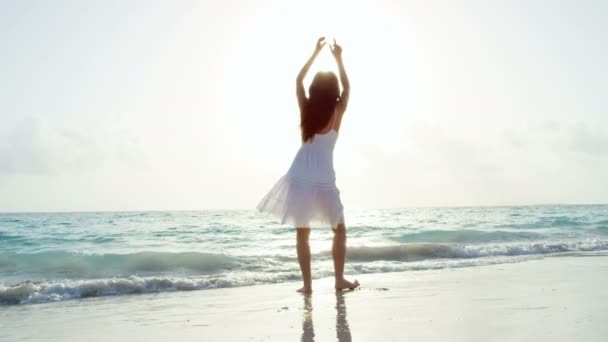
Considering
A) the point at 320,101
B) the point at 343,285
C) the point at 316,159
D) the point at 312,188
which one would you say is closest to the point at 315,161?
the point at 316,159

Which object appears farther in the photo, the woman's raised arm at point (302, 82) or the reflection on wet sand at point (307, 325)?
the woman's raised arm at point (302, 82)

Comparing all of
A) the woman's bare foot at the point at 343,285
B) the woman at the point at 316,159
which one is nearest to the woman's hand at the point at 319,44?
the woman at the point at 316,159

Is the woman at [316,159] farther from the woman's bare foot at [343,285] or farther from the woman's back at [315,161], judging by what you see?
the woman's bare foot at [343,285]

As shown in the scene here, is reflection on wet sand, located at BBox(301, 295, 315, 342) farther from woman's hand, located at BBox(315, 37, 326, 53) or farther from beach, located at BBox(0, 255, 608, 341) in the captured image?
woman's hand, located at BBox(315, 37, 326, 53)

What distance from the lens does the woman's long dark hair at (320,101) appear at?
479 centimetres

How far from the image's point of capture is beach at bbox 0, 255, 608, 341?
11.4 feet

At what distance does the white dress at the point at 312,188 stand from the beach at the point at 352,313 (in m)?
0.72

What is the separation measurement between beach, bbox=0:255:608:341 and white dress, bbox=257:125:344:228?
72 cm

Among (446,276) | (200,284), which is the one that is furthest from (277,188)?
(446,276)

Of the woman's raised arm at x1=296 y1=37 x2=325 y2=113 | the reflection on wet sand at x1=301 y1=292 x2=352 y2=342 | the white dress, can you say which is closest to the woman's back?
the white dress

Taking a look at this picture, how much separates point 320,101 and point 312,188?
2.41 feet

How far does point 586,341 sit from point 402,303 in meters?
1.77

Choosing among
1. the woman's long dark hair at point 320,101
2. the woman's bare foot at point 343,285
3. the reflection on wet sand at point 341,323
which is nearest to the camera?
the reflection on wet sand at point 341,323

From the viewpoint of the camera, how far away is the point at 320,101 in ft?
15.7
